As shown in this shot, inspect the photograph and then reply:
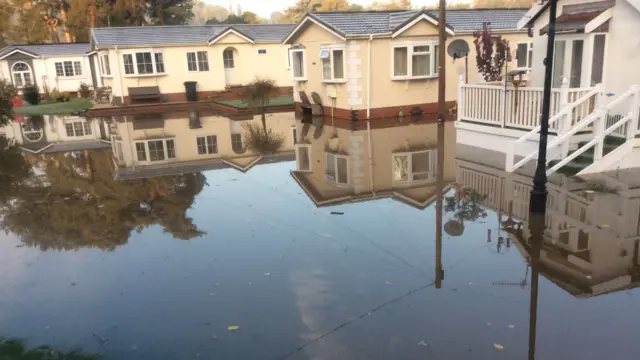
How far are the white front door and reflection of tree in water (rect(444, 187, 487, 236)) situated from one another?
24.3 metres

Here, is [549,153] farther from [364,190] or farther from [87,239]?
[87,239]

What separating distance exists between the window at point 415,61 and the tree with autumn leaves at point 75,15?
108 ft

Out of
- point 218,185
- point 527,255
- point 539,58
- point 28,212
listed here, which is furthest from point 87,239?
point 539,58

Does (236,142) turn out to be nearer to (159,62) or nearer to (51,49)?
(159,62)

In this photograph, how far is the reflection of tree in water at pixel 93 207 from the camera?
7.96m

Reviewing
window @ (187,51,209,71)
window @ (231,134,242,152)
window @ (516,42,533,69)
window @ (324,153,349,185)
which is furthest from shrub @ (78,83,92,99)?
window @ (516,42,533,69)

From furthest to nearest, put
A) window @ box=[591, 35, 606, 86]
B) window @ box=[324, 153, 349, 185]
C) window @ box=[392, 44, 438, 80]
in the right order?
window @ box=[392, 44, 438, 80], window @ box=[591, 35, 606, 86], window @ box=[324, 153, 349, 185]

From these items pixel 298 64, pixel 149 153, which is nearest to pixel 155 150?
pixel 149 153

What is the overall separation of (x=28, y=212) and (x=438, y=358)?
8.52 meters

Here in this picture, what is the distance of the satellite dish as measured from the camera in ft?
61.2

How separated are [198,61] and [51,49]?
1436 centimetres

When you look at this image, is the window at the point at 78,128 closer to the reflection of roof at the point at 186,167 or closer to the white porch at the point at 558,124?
the reflection of roof at the point at 186,167

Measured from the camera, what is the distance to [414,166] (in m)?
11.7

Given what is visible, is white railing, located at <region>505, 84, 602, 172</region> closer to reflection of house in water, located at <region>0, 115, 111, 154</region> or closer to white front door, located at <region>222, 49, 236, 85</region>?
reflection of house in water, located at <region>0, 115, 111, 154</region>
